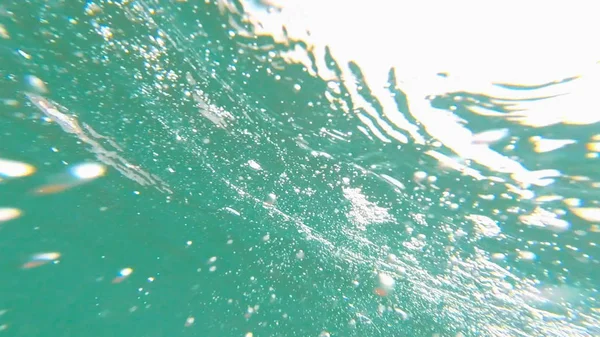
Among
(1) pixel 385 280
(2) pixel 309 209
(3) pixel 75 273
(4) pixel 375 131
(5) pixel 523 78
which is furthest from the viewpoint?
(3) pixel 75 273

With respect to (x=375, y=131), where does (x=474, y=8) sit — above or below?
above

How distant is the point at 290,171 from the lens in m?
10.5

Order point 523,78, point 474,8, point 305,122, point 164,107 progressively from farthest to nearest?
point 164,107 < point 305,122 < point 523,78 < point 474,8

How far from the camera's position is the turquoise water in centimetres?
659

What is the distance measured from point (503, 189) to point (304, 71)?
5465 mm

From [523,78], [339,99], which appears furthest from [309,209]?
[523,78]

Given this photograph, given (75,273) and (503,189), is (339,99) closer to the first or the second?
(503,189)

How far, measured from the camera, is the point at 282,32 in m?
6.22

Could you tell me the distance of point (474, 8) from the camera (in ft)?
16.4

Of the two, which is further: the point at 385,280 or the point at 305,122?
the point at 385,280

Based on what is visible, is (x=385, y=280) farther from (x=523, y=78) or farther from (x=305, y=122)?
(x=523, y=78)

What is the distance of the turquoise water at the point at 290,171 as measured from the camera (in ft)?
21.6

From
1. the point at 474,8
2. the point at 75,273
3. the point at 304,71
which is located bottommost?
the point at 75,273

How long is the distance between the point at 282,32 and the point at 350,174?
468 centimetres
